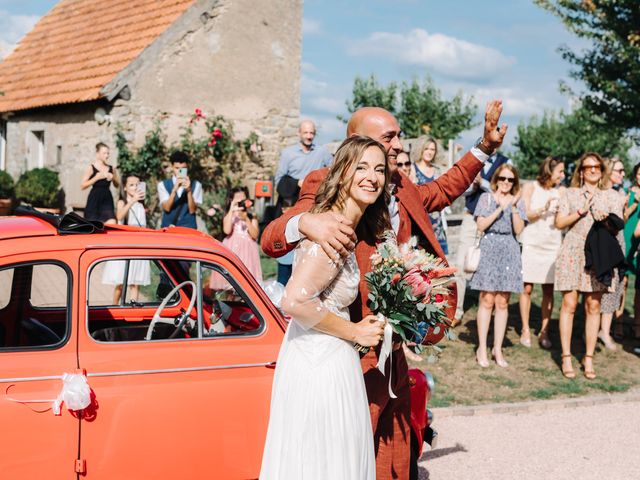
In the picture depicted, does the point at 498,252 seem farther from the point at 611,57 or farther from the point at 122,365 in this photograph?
the point at 611,57

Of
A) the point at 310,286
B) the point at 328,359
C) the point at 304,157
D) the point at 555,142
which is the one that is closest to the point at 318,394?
the point at 328,359

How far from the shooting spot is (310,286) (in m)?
3.00

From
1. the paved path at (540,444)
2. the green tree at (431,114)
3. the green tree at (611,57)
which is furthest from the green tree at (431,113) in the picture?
the paved path at (540,444)

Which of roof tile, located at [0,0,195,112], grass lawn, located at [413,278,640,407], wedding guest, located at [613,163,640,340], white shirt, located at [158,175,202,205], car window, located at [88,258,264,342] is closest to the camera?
car window, located at [88,258,264,342]

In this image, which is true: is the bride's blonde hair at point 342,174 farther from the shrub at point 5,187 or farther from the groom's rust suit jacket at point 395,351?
the shrub at point 5,187

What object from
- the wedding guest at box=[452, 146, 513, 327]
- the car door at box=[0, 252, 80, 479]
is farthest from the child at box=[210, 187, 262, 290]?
the car door at box=[0, 252, 80, 479]

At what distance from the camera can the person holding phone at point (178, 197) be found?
8.56 meters

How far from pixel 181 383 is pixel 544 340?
6452mm

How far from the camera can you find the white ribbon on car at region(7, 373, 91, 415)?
127 inches

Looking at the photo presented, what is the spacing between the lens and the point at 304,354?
10.3ft

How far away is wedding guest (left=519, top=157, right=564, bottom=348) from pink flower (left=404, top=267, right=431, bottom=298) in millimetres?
6024

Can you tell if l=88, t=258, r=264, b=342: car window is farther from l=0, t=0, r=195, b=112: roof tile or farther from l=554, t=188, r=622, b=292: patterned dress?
l=0, t=0, r=195, b=112: roof tile

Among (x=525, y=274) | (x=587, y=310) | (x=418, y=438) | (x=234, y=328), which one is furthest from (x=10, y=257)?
(x=525, y=274)

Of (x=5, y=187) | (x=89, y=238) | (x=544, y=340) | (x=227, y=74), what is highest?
(x=227, y=74)
